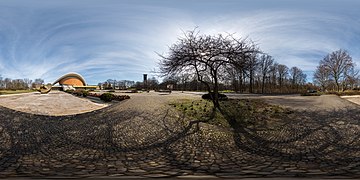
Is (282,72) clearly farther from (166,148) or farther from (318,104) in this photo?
(166,148)

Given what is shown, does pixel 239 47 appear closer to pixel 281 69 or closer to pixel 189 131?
pixel 189 131

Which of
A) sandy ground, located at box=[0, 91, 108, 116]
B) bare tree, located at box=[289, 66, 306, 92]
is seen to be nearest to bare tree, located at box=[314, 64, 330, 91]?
bare tree, located at box=[289, 66, 306, 92]

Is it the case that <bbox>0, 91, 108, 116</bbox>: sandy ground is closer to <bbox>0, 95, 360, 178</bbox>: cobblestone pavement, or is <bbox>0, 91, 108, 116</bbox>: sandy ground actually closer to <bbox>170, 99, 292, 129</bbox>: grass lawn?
<bbox>0, 95, 360, 178</bbox>: cobblestone pavement

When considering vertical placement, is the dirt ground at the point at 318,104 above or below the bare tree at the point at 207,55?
below

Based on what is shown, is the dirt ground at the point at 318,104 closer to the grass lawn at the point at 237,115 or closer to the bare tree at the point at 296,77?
the grass lawn at the point at 237,115

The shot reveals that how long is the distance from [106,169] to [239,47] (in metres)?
8.28

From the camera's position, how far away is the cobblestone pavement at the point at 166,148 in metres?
3.99

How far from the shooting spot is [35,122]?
8.34 meters

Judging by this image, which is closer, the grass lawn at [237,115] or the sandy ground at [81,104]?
the grass lawn at [237,115]

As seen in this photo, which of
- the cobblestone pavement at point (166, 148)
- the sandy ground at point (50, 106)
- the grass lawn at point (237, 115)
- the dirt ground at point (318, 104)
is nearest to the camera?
the cobblestone pavement at point (166, 148)

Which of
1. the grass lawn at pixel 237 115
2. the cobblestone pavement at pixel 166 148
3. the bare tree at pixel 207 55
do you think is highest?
the bare tree at pixel 207 55

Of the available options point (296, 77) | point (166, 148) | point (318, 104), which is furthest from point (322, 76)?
point (166, 148)

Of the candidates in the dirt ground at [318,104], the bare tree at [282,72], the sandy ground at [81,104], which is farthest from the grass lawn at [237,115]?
the bare tree at [282,72]

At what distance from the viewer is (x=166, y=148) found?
5.59 metres
